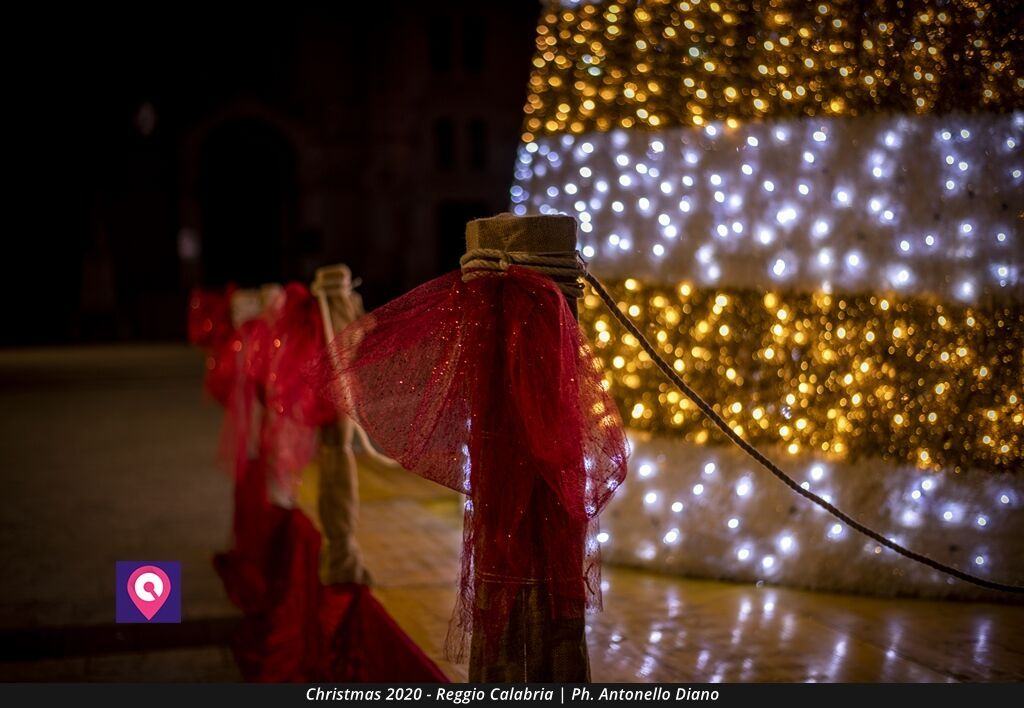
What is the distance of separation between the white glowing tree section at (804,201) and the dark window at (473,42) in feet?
102

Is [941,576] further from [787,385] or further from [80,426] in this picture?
[80,426]

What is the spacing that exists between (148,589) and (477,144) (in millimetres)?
32528

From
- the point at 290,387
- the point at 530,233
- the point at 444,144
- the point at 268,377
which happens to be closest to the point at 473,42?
the point at 444,144

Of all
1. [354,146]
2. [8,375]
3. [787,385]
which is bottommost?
[8,375]

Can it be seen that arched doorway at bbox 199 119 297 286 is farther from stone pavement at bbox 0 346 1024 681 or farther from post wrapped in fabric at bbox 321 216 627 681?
post wrapped in fabric at bbox 321 216 627 681

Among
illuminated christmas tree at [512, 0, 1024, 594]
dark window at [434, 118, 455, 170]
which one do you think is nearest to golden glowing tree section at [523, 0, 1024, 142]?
illuminated christmas tree at [512, 0, 1024, 594]

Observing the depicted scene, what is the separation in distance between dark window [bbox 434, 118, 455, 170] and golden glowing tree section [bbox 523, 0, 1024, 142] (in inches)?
1194

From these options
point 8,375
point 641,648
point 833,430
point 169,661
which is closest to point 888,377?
point 833,430

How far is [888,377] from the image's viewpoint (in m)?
5.22

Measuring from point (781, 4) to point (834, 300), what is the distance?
163 cm

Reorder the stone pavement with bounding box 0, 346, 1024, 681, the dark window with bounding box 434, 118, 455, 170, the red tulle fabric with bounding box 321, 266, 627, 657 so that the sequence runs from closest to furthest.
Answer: the red tulle fabric with bounding box 321, 266, 627, 657
the stone pavement with bounding box 0, 346, 1024, 681
the dark window with bounding box 434, 118, 455, 170

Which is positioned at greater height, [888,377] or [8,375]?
[888,377]

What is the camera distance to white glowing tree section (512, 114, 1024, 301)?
5051 millimetres

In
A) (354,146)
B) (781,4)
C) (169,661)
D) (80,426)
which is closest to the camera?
(169,661)
